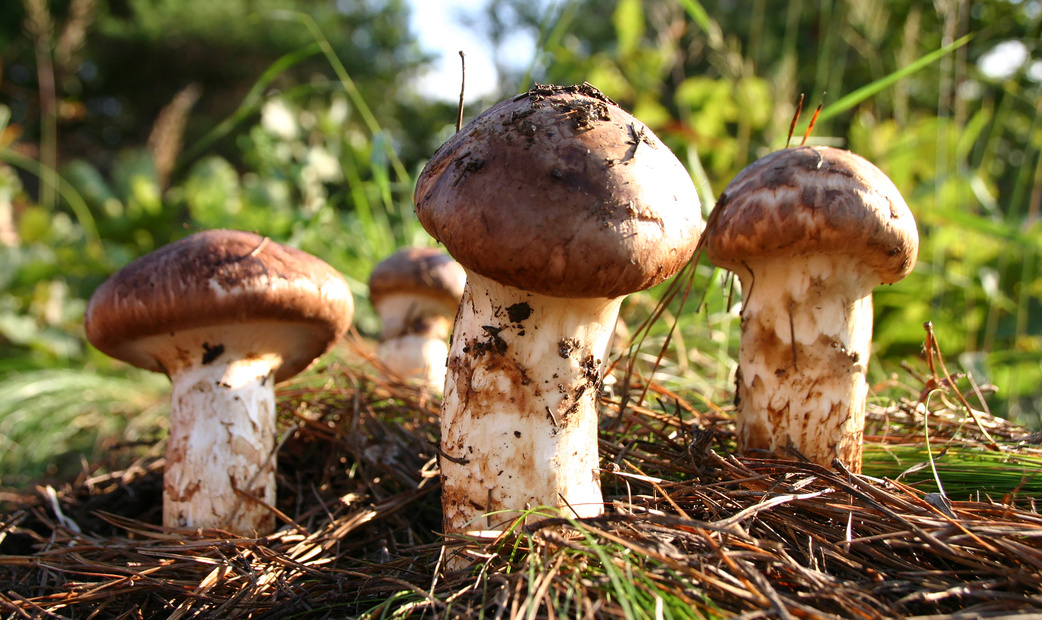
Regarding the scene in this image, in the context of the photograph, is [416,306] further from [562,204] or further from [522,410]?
[562,204]

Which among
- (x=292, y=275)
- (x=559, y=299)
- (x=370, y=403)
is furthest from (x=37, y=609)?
(x=559, y=299)

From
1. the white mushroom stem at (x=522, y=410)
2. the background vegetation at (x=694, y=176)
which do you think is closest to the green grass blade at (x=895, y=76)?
the background vegetation at (x=694, y=176)

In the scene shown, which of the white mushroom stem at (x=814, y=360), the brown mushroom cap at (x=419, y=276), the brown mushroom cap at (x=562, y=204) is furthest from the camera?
the brown mushroom cap at (x=419, y=276)

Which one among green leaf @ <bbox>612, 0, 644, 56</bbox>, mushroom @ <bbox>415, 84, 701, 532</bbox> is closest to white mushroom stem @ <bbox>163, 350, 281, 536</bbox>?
mushroom @ <bbox>415, 84, 701, 532</bbox>

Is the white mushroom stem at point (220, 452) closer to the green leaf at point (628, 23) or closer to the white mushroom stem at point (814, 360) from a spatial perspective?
the white mushroom stem at point (814, 360)

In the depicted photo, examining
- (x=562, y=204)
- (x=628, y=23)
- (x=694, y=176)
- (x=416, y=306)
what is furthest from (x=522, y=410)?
(x=628, y=23)

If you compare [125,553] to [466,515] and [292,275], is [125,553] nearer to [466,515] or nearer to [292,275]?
[292,275]
